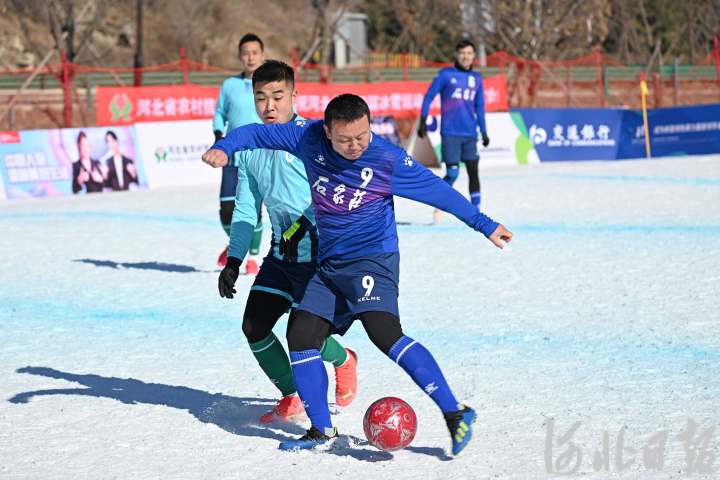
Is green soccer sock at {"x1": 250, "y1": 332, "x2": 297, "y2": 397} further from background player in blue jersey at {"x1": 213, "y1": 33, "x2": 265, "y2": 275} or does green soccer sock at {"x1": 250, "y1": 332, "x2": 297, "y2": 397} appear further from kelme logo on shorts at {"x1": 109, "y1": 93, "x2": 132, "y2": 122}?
kelme logo on shorts at {"x1": 109, "y1": 93, "x2": 132, "y2": 122}

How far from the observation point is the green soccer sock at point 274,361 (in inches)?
217

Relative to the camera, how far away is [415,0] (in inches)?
2045

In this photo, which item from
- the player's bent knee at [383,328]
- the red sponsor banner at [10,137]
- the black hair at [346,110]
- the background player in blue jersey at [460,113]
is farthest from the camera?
the red sponsor banner at [10,137]

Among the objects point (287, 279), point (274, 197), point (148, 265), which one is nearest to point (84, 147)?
point (148, 265)

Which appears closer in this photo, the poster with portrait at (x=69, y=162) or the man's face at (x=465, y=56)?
the man's face at (x=465, y=56)

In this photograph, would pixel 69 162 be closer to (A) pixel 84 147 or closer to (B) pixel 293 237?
(A) pixel 84 147

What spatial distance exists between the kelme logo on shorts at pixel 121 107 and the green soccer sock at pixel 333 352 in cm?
1562

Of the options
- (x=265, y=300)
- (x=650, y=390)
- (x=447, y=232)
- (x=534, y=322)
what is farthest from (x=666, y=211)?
(x=265, y=300)

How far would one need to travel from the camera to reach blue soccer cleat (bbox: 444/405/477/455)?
15.8 ft

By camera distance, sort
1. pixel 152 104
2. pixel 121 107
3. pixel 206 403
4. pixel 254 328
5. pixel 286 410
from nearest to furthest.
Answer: pixel 254 328
pixel 286 410
pixel 206 403
pixel 121 107
pixel 152 104

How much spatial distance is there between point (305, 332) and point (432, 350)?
2.21 metres

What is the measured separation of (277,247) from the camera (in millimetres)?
5527

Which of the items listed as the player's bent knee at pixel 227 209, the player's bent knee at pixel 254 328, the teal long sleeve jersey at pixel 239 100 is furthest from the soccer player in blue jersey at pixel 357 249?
the player's bent knee at pixel 227 209

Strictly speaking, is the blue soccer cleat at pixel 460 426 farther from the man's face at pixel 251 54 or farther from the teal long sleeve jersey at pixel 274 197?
the man's face at pixel 251 54
